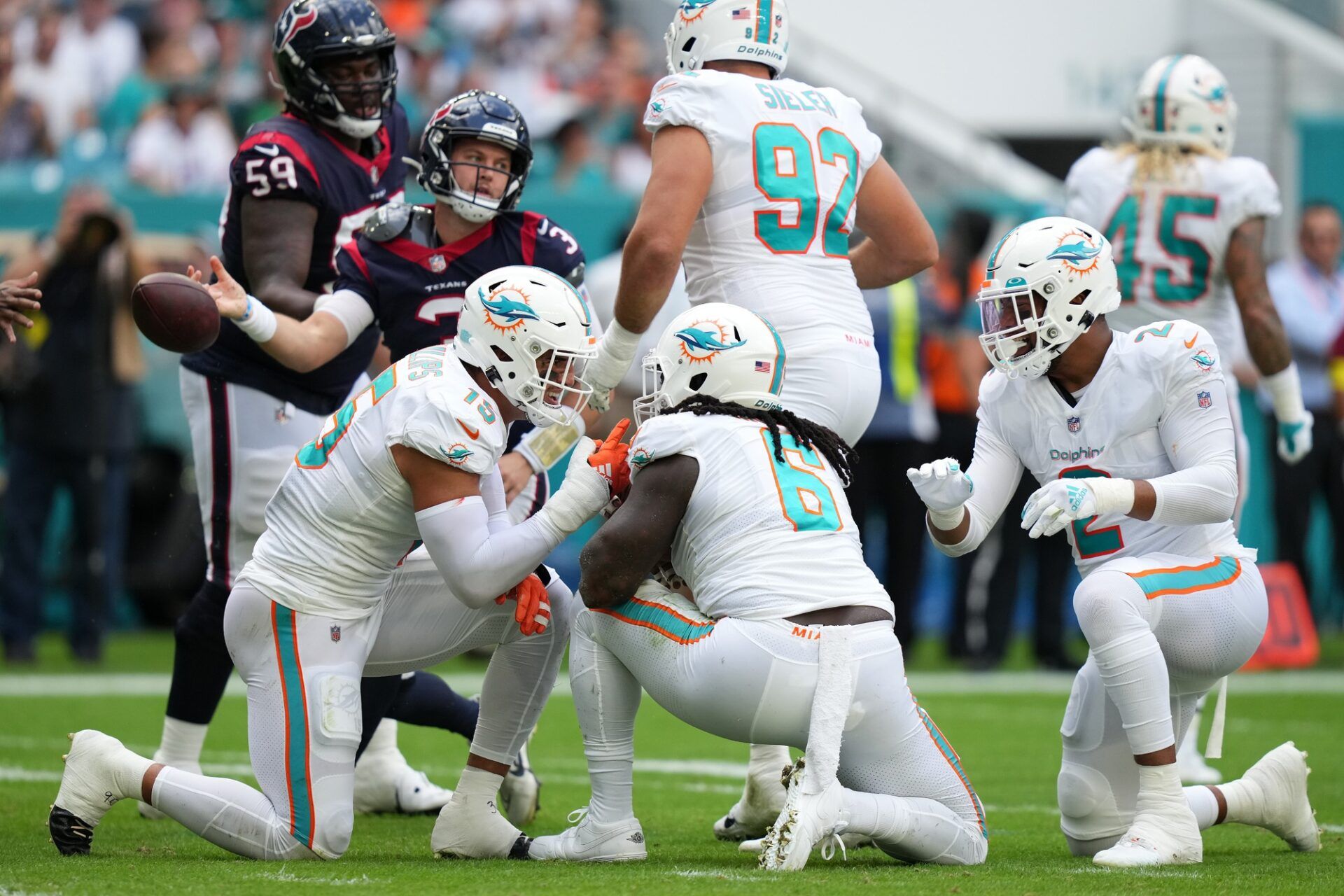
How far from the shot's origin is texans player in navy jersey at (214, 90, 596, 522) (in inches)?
183

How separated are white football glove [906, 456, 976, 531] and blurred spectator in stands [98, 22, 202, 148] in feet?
30.3

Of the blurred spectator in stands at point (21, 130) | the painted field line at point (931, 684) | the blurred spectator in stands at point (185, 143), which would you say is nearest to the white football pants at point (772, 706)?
the painted field line at point (931, 684)

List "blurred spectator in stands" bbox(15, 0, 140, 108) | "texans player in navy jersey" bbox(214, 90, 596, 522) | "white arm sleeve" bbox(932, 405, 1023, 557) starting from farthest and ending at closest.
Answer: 1. "blurred spectator in stands" bbox(15, 0, 140, 108)
2. "texans player in navy jersey" bbox(214, 90, 596, 522)
3. "white arm sleeve" bbox(932, 405, 1023, 557)

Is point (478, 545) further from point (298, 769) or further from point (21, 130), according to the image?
point (21, 130)

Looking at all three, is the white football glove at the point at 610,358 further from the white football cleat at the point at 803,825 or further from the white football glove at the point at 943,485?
the white football cleat at the point at 803,825

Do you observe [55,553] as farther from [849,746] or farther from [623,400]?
[849,746]

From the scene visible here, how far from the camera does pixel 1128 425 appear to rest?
4.16m

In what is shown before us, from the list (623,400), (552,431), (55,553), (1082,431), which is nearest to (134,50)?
(55,553)

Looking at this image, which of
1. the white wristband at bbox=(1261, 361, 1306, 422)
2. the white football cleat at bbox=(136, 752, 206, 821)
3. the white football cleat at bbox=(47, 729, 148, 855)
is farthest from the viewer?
the white wristband at bbox=(1261, 361, 1306, 422)

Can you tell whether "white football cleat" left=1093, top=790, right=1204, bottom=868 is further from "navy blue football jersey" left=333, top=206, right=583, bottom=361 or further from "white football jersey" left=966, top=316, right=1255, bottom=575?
"navy blue football jersey" left=333, top=206, right=583, bottom=361

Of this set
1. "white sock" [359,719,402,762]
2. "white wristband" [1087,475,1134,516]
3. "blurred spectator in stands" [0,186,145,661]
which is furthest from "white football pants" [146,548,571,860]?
"blurred spectator in stands" [0,186,145,661]

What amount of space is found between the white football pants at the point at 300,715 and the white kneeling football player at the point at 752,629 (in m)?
0.40

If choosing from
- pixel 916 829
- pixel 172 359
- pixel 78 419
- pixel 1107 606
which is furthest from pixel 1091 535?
pixel 172 359

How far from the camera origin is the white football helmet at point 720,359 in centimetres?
Answer: 400
